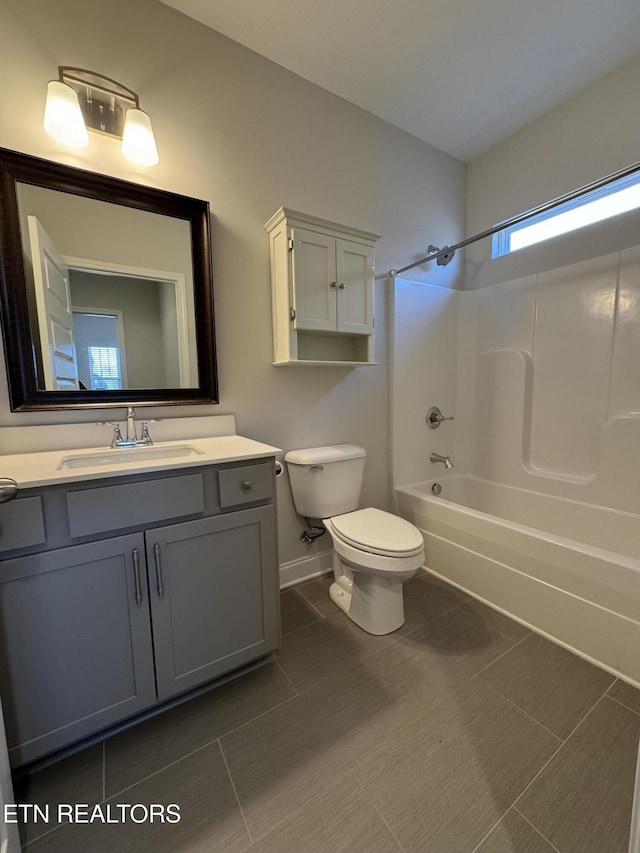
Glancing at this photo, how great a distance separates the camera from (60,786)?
0.97 meters

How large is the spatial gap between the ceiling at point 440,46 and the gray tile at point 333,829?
275cm

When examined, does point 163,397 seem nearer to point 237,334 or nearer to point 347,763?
point 237,334

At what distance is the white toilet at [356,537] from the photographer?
1.43 m

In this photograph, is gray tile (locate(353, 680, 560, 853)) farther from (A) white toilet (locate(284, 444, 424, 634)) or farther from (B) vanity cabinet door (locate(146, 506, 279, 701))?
(B) vanity cabinet door (locate(146, 506, 279, 701))

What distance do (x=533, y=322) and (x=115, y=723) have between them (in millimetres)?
2722

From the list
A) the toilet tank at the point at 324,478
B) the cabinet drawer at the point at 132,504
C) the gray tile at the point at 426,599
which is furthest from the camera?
the toilet tank at the point at 324,478

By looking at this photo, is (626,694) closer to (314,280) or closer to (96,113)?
(314,280)

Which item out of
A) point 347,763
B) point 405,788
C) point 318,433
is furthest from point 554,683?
point 318,433

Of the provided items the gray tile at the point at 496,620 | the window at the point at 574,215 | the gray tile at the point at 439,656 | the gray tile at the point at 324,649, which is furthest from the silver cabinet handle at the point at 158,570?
the window at the point at 574,215

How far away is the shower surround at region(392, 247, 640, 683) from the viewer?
4.66 ft

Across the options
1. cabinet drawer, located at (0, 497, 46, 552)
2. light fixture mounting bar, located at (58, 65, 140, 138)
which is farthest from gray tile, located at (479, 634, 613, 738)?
light fixture mounting bar, located at (58, 65, 140, 138)

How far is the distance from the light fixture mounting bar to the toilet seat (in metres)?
1.85

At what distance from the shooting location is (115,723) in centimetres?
108

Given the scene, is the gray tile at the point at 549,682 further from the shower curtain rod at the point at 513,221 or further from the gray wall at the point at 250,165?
the shower curtain rod at the point at 513,221
